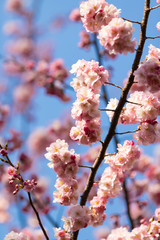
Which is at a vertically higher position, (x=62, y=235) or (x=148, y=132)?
(x=148, y=132)

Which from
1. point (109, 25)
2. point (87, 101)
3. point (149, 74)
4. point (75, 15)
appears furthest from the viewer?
point (75, 15)

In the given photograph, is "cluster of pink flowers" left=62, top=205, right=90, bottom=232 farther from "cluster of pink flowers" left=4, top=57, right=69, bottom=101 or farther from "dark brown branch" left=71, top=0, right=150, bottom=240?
"cluster of pink flowers" left=4, top=57, right=69, bottom=101

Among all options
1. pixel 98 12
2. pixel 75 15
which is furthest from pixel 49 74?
pixel 98 12

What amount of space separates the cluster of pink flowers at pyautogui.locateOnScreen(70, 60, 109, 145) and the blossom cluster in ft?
0.78

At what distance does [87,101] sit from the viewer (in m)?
2.53

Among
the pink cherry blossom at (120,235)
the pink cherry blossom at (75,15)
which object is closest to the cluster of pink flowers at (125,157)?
the pink cherry blossom at (120,235)

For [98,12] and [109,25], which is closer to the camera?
[109,25]

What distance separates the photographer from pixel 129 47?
2.59 metres

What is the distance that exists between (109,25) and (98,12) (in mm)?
325

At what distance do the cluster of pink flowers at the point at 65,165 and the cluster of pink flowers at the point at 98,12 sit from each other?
1.22 meters

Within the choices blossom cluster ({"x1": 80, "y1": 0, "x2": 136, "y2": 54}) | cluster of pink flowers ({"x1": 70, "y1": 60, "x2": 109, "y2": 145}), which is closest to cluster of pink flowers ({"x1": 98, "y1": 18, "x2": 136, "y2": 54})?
blossom cluster ({"x1": 80, "y1": 0, "x2": 136, "y2": 54})

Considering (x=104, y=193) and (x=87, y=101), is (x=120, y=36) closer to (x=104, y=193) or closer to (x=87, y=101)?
(x=87, y=101)

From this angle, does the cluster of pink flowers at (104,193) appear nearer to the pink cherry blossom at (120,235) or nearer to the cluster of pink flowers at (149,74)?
the pink cherry blossom at (120,235)

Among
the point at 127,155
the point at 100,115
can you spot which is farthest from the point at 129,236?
the point at 100,115
